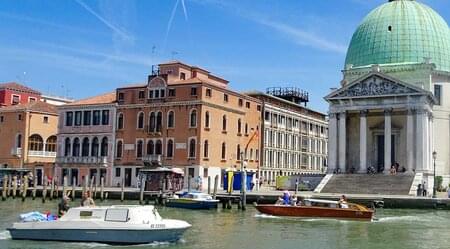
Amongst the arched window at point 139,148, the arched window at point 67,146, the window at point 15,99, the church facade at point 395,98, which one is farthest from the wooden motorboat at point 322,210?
the window at point 15,99

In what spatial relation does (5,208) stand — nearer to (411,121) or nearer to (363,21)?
(411,121)

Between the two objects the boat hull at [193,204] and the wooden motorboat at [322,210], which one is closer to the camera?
the wooden motorboat at [322,210]

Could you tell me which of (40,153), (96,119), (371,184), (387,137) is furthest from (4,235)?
→ (40,153)

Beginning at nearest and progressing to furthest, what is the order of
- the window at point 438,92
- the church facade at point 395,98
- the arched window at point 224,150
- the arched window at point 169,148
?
the church facade at point 395,98, the window at point 438,92, the arched window at point 169,148, the arched window at point 224,150

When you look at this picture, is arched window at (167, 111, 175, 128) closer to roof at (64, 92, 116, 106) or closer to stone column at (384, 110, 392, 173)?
roof at (64, 92, 116, 106)

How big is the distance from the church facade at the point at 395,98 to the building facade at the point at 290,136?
10913 millimetres

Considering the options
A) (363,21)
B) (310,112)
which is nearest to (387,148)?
(363,21)

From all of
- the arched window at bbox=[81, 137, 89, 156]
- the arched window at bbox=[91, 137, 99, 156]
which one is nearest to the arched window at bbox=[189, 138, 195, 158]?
the arched window at bbox=[91, 137, 99, 156]

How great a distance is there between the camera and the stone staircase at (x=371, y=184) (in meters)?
47.9

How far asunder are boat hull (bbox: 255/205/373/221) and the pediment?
855 inches

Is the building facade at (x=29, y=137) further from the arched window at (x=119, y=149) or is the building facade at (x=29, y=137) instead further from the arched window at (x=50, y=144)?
the arched window at (x=119, y=149)

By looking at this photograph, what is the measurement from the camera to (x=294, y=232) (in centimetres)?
2662

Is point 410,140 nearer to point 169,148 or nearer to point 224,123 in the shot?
point 224,123

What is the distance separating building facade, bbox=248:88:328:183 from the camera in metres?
67.1
